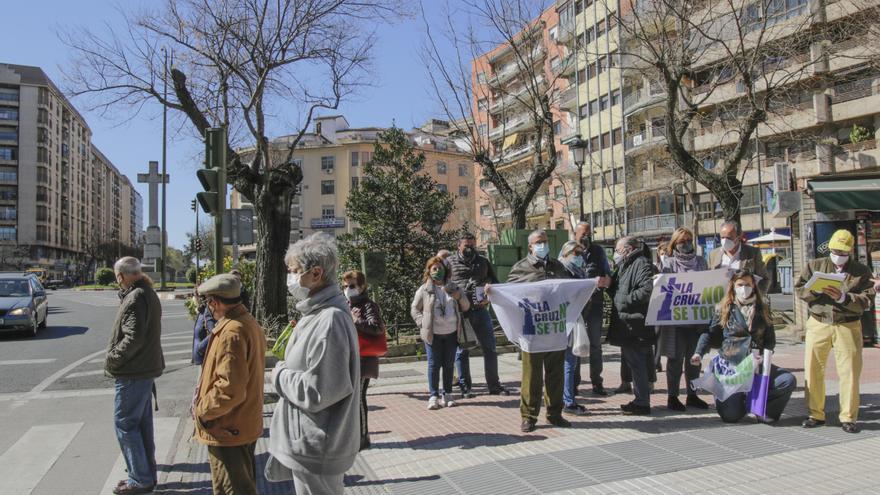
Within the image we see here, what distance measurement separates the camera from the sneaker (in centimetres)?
658

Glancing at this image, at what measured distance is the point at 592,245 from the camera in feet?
24.2

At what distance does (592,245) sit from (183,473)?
15.8 feet

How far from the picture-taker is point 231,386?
3.23 m

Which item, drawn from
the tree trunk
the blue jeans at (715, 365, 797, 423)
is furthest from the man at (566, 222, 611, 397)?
the tree trunk

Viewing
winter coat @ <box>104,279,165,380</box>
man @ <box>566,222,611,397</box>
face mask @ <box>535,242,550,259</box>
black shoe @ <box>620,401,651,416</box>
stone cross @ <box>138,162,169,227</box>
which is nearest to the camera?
winter coat @ <box>104,279,165,380</box>

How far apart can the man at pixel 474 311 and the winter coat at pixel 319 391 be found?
15.7 ft

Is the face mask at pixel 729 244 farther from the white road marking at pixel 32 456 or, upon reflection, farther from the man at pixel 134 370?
the white road marking at pixel 32 456

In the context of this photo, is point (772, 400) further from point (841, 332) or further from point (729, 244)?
point (729, 244)

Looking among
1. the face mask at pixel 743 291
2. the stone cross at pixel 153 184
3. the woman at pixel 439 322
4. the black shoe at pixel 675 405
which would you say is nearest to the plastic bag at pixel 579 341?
the black shoe at pixel 675 405

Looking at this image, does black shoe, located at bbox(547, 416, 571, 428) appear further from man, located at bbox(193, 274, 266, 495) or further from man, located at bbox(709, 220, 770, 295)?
man, located at bbox(193, 274, 266, 495)

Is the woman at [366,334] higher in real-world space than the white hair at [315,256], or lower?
lower

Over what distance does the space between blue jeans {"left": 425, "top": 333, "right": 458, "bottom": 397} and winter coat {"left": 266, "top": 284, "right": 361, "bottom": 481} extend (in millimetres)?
4141

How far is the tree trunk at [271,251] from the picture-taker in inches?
507

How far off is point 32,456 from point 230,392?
3916mm
